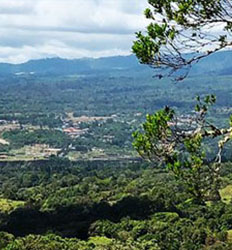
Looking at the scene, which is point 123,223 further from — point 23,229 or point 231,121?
point 231,121

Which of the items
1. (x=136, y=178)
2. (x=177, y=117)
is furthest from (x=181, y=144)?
(x=136, y=178)

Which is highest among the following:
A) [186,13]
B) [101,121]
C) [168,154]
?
[186,13]

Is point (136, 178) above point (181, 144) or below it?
below

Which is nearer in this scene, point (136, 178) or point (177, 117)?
point (177, 117)

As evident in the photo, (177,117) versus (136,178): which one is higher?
(177,117)

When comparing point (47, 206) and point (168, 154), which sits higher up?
point (168, 154)

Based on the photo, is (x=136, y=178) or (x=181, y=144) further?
(x=136, y=178)

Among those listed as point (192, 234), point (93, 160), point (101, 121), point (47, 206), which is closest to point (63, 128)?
point (101, 121)

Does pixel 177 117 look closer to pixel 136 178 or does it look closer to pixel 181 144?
pixel 181 144
